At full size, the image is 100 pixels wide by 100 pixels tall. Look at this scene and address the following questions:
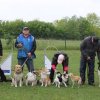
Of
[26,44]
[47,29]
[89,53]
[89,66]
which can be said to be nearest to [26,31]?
[26,44]

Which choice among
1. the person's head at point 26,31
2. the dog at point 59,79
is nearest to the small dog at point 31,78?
the dog at point 59,79

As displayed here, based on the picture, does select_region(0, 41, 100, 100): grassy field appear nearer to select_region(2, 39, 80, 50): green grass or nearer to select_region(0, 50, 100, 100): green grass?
select_region(0, 50, 100, 100): green grass

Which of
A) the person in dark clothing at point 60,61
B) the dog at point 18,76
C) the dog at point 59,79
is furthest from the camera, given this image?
the person in dark clothing at point 60,61

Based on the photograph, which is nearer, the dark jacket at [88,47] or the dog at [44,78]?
the dog at [44,78]

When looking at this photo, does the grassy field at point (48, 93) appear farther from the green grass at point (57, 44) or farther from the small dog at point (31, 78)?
the green grass at point (57, 44)

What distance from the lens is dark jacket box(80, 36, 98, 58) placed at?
1370cm

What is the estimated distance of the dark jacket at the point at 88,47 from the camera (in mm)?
13695

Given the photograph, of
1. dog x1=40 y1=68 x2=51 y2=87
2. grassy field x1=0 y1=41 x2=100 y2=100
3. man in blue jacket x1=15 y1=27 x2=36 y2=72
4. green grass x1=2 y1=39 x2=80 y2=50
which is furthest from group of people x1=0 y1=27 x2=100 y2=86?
green grass x1=2 y1=39 x2=80 y2=50

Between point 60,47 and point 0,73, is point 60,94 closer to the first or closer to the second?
point 0,73

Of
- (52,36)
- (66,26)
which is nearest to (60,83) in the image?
(52,36)

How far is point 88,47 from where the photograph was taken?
1378 centimetres

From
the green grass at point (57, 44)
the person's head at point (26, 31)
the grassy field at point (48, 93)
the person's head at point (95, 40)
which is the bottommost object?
the green grass at point (57, 44)

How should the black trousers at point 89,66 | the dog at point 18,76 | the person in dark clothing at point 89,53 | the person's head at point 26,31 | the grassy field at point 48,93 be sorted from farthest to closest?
1. the black trousers at point 89,66
2. the person in dark clothing at point 89,53
3. the person's head at point 26,31
4. the dog at point 18,76
5. the grassy field at point 48,93

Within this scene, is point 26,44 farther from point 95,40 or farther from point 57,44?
point 57,44
